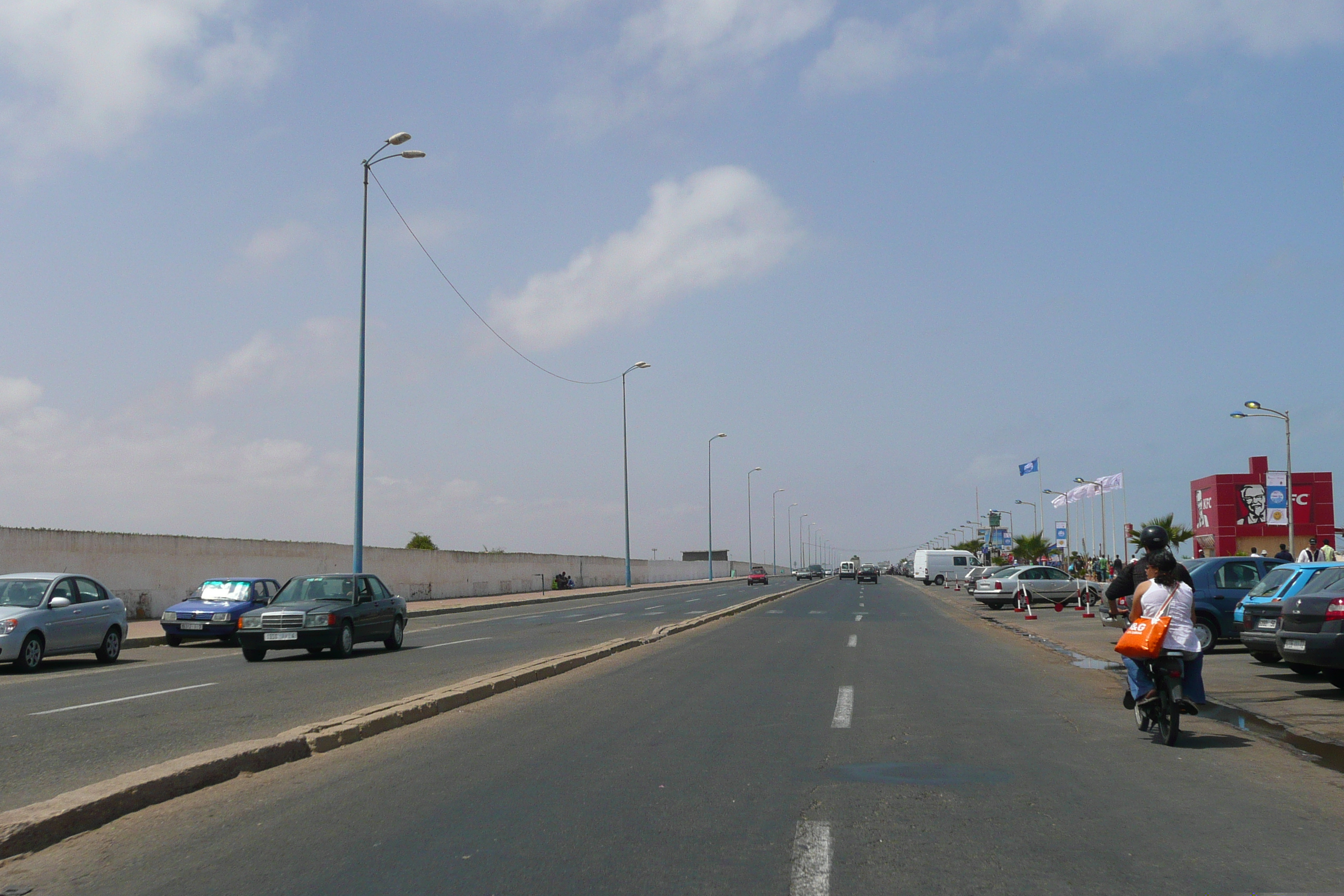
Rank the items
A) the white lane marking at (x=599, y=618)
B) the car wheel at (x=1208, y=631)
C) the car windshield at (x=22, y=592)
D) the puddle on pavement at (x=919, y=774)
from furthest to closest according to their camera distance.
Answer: the white lane marking at (x=599, y=618) < the car wheel at (x=1208, y=631) < the car windshield at (x=22, y=592) < the puddle on pavement at (x=919, y=774)

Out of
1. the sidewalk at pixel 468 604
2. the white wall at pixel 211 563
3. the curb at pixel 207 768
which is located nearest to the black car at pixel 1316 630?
the curb at pixel 207 768

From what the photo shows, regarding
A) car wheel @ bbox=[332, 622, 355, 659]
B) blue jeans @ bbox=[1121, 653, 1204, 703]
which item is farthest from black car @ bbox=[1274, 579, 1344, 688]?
car wheel @ bbox=[332, 622, 355, 659]

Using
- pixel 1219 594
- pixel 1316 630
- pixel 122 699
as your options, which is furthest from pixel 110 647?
pixel 1219 594

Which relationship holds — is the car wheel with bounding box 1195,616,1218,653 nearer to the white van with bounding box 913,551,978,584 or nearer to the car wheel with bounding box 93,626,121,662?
the car wheel with bounding box 93,626,121,662

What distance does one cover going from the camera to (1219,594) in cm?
1903

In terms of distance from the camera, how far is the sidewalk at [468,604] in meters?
24.2

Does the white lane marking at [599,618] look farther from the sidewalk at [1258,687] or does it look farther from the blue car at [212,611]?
the sidewalk at [1258,687]

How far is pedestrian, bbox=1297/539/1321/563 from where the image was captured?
93.7 feet

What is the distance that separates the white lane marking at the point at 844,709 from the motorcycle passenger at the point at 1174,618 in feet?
8.47

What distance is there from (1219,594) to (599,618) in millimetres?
17784

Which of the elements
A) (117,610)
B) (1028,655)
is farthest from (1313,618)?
(117,610)

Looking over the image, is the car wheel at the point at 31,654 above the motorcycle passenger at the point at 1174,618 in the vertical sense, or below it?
below

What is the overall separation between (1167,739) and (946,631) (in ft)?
51.3

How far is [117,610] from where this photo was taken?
61.8 feet
